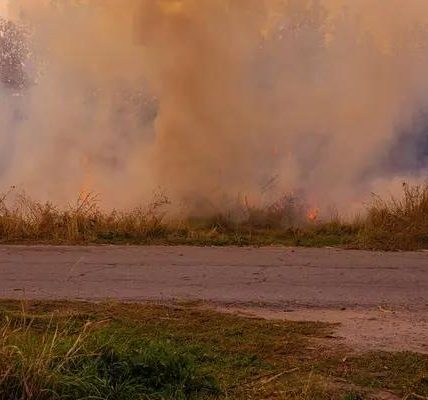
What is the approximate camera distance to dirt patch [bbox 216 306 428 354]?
19.4 ft

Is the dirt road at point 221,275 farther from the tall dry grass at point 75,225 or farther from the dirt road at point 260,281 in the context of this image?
the tall dry grass at point 75,225

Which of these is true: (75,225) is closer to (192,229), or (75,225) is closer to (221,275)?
(192,229)

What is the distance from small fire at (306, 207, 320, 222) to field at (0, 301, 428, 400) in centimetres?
803

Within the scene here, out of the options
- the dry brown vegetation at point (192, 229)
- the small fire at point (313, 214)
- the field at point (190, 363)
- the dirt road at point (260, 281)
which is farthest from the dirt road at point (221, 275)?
the small fire at point (313, 214)

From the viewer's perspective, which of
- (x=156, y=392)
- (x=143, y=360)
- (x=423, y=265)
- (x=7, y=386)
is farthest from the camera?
(x=423, y=265)

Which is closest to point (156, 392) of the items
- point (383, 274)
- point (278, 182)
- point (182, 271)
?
point (182, 271)

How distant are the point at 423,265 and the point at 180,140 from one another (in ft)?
26.6

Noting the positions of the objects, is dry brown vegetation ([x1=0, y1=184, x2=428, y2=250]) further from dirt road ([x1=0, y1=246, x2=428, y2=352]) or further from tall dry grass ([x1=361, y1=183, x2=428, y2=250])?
dirt road ([x1=0, y1=246, x2=428, y2=352])

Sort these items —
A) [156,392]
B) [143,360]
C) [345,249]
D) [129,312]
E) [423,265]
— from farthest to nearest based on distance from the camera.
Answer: [345,249] → [423,265] → [129,312] → [143,360] → [156,392]

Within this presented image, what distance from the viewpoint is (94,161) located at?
1678 centimetres

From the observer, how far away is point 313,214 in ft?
48.3

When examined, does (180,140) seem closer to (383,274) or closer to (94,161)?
(94,161)

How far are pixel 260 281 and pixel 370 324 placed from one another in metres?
2.06

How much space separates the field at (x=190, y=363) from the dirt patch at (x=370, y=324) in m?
0.23
